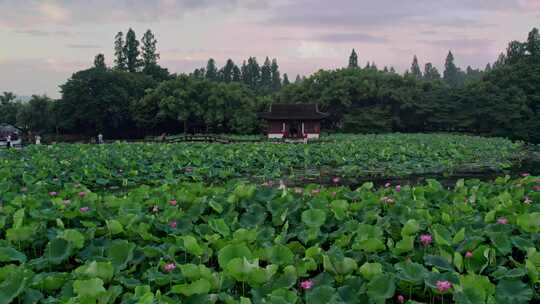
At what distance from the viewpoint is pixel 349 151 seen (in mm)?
17969

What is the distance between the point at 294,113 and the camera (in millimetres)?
35000

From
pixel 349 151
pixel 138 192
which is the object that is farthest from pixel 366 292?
pixel 349 151

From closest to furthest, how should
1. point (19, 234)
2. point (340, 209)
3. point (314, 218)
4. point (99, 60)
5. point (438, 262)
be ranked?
point (438, 262)
point (19, 234)
point (314, 218)
point (340, 209)
point (99, 60)

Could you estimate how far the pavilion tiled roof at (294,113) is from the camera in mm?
34688

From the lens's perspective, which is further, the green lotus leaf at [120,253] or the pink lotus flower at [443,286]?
the green lotus leaf at [120,253]

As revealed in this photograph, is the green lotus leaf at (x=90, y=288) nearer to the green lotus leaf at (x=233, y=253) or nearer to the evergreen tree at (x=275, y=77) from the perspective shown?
the green lotus leaf at (x=233, y=253)

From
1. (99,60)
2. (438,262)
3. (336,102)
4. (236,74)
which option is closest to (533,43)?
(336,102)

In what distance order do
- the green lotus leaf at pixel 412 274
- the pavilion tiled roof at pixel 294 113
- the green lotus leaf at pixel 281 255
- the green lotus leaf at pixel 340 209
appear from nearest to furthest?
1. the green lotus leaf at pixel 412 274
2. the green lotus leaf at pixel 281 255
3. the green lotus leaf at pixel 340 209
4. the pavilion tiled roof at pixel 294 113

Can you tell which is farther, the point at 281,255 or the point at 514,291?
the point at 281,255

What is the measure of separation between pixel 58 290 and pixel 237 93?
3585cm

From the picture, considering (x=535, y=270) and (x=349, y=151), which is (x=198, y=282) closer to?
(x=535, y=270)

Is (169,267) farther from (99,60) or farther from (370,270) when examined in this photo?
(99,60)

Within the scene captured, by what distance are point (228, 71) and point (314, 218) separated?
58.7 m

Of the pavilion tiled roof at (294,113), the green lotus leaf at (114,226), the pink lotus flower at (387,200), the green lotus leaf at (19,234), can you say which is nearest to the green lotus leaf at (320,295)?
the green lotus leaf at (114,226)
